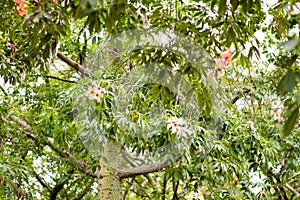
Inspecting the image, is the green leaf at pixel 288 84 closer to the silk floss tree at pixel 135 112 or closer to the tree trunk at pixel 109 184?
the silk floss tree at pixel 135 112

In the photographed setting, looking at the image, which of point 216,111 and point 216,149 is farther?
point 216,149

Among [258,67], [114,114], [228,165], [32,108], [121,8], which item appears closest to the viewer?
[121,8]

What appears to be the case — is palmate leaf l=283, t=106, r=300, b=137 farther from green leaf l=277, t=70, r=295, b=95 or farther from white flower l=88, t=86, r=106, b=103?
white flower l=88, t=86, r=106, b=103

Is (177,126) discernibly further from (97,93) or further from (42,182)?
(42,182)

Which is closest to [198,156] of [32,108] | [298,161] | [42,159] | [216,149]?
[216,149]

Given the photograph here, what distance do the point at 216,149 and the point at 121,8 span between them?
1.73 metres

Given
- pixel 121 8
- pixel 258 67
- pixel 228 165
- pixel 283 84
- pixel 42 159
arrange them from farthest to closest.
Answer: pixel 42 159 → pixel 258 67 → pixel 228 165 → pixel 121 8 → pixel 283 84

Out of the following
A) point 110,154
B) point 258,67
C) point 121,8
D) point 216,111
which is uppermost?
point 258,67

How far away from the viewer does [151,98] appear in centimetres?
199

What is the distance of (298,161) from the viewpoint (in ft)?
10.3

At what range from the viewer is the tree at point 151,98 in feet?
4.88

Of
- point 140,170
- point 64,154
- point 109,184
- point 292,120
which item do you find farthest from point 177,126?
point 292,120

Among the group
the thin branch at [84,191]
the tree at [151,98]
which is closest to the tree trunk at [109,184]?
the tree at [151,98]

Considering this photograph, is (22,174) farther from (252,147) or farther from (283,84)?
(283,84)
